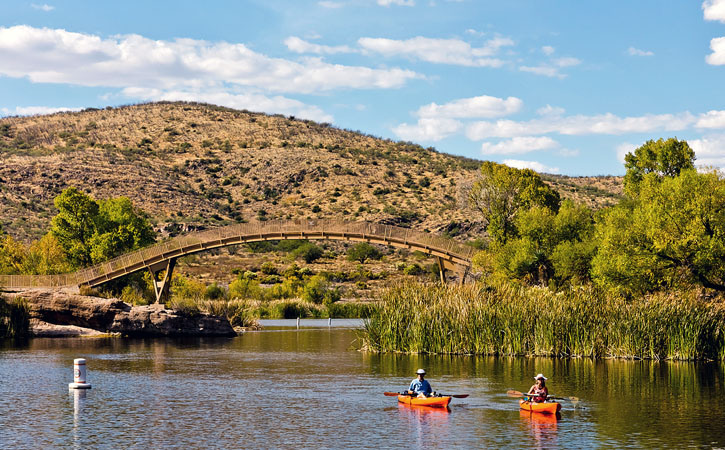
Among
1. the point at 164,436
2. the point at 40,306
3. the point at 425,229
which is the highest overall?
the point at 425,229

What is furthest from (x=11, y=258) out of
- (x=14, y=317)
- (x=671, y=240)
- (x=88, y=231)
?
(x=671, y=240)

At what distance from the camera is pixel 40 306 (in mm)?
63500

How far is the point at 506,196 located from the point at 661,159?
41.9ft

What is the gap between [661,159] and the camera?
240ft

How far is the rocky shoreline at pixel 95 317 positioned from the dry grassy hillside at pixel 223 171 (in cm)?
5057

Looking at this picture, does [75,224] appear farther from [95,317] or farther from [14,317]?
[14,317]

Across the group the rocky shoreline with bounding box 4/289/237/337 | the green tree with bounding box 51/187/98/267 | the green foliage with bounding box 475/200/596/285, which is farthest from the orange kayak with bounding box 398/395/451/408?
the green tree with bounding box 51/187/98/267

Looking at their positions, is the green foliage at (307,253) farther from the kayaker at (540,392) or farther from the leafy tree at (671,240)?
the kayaker at (540,392)

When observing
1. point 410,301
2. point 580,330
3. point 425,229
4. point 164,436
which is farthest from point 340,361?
point 425,229

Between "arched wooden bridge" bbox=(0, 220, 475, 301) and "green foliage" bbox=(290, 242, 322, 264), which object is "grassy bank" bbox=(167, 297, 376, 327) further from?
"green foliage" bbox=(290, 242, 322, 264)

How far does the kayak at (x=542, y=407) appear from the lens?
29.0m

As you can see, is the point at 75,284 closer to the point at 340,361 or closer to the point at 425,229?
the point at 340,361

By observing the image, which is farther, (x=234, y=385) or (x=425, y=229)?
(x=425, y=229)

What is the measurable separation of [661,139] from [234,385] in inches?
1950
